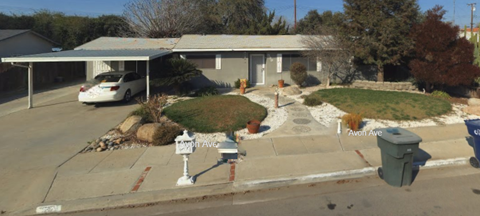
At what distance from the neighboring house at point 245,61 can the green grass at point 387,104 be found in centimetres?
381

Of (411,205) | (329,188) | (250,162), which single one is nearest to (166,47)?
(250,162)

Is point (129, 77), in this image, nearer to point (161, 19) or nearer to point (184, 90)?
point (184, 90)

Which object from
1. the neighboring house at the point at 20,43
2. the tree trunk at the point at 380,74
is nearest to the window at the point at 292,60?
the tree trunk at the point at 380,74

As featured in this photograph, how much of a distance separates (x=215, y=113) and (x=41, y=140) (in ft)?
17.6

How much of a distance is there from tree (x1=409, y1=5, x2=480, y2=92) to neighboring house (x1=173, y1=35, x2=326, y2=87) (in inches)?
197

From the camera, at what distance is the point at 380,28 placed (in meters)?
13.5

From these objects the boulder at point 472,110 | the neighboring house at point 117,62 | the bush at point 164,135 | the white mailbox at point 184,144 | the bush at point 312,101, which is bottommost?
the bush at point 164,135

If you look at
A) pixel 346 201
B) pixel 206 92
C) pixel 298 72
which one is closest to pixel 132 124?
pixel 206 92

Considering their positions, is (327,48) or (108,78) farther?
(327,48)

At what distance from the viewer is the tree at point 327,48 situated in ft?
47.2

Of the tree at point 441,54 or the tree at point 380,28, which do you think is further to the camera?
the tree at point 380,28

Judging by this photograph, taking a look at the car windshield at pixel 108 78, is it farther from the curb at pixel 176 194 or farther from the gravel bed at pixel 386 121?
the gravel bed at pixel 386 121

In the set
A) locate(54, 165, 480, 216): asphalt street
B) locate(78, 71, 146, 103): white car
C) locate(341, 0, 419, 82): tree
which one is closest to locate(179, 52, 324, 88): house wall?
locate(78, 71, 146, 103): white car

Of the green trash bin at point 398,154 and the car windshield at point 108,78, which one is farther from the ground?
the car windshield at point 108,78
